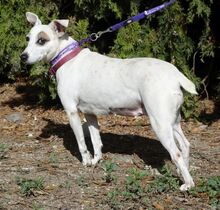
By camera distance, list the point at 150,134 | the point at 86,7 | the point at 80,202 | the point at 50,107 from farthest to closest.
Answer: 1. the point at 50,107
2. the point at 86,7
3. the point at 150,134
4. the point at 80,202

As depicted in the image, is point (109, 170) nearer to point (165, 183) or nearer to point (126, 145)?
point (165, 183)

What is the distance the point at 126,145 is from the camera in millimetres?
6926

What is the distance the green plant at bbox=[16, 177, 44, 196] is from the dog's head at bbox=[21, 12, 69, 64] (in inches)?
53.4

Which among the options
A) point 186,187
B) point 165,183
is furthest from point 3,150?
point 186,187

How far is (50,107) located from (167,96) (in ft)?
13.2

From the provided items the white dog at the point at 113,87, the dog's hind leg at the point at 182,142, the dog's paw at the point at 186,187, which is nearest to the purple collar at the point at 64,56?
the white dog at the point at 113,87

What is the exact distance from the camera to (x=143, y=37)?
7750 millimetres

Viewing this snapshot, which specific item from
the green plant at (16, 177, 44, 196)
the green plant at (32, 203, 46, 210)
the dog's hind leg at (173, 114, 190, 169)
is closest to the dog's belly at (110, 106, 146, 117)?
the dog's hind leg at (173, 114, 190, 169)

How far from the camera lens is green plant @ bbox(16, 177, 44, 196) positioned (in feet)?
16.9

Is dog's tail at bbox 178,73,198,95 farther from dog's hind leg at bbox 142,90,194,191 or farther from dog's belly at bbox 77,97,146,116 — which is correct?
dog's belly at bbox 77,97,146,116

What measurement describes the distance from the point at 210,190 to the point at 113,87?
1.44m

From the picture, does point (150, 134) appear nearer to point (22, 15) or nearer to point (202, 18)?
point (202, 18)

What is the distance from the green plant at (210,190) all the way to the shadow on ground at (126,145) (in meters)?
0.86

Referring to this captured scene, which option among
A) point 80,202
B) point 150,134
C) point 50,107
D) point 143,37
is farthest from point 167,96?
point 50,107
